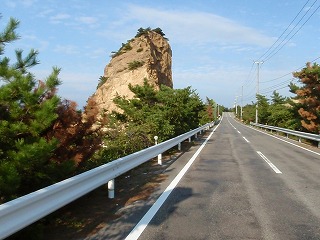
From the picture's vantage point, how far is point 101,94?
152 ft

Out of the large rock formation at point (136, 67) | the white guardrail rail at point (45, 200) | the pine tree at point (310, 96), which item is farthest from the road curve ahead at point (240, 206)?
the large rock formation at point (136, 67)

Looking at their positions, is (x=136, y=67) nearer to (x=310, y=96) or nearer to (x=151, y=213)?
(x=310, y=96)

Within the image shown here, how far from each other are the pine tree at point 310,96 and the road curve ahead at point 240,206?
17105 mm

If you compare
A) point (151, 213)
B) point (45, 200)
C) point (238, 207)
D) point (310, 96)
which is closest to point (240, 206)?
point (238, 207)

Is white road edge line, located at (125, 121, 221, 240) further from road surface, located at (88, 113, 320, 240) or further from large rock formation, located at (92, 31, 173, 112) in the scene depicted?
large rock formation, located at (92, 31, 173, 112)

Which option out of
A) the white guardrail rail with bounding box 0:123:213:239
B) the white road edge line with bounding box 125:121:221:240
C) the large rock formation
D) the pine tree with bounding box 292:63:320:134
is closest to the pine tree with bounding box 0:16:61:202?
the white guardrail rail with bounding box 0:123:213:239

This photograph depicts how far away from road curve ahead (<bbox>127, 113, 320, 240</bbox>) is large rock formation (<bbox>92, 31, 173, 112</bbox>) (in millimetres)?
31495

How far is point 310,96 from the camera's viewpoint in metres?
27.5

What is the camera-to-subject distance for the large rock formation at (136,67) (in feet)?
143

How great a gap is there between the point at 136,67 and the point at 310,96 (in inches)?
898

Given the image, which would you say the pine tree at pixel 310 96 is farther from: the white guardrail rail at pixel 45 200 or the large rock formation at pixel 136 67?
the white guardrail rail at pixel 45 200

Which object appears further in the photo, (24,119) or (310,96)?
(310,96)

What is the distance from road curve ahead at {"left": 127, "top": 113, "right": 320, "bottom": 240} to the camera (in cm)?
504

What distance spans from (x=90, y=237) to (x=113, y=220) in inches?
31.6
